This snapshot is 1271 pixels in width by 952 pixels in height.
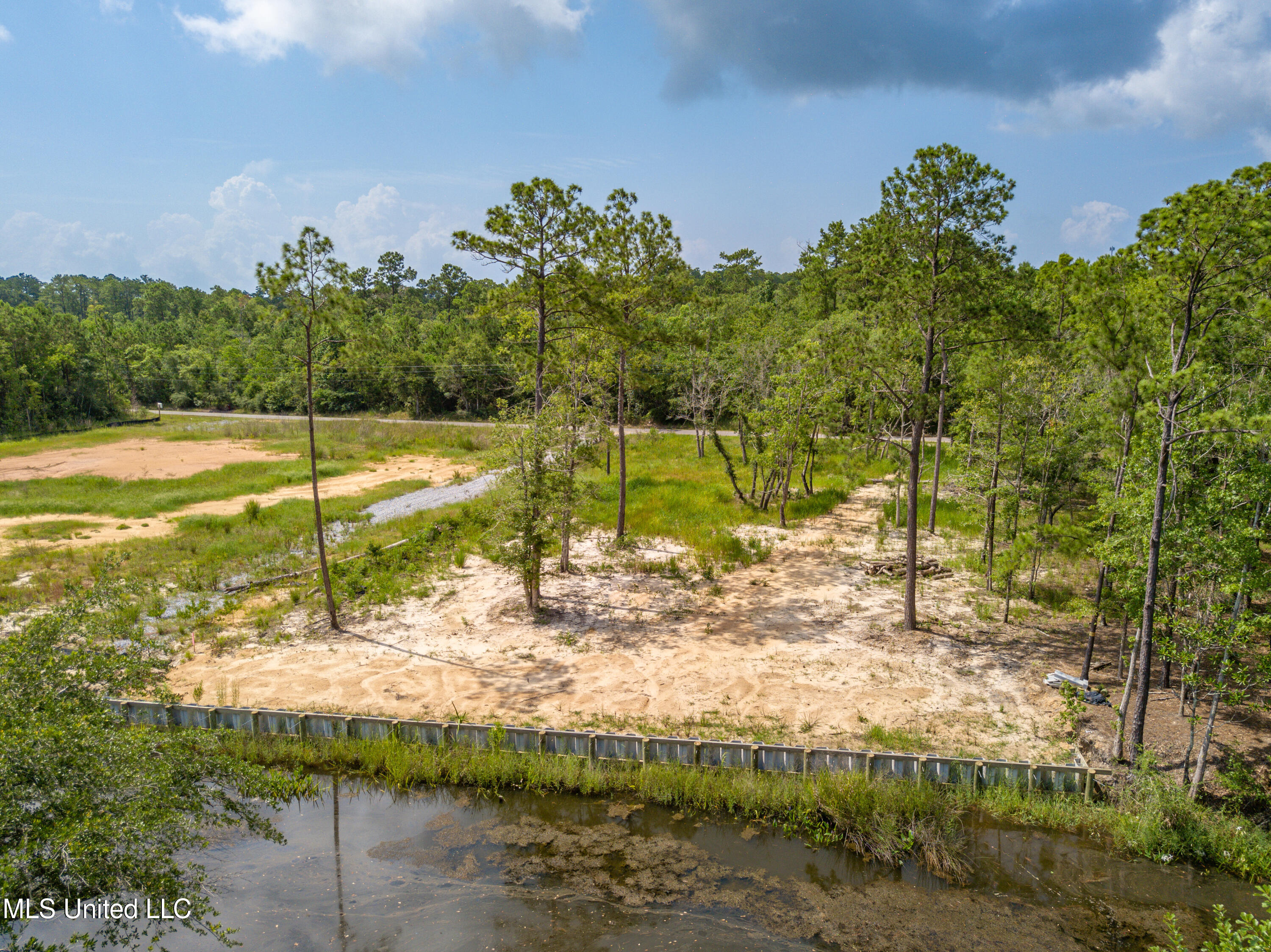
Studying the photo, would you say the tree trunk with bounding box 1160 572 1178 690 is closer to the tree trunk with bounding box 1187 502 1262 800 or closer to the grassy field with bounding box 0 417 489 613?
the tree trunk with bounding box 1187 502 1262 800

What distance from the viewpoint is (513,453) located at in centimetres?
1703

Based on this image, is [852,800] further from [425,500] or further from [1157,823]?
[425,500]

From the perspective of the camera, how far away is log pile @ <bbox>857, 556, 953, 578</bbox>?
2041 cm

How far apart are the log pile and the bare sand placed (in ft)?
1.33

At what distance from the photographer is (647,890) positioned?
895 cm

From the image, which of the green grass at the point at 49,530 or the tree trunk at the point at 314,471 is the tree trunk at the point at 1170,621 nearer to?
the tree trunk at the point at 314,471

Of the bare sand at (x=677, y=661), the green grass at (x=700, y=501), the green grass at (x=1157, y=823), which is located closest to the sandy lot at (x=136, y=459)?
the green grass at (x=700, y=501)

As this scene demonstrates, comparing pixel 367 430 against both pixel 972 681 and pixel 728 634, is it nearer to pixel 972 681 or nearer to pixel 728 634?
pixel 728 634

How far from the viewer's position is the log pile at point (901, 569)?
2041 cm

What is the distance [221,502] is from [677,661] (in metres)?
28.1

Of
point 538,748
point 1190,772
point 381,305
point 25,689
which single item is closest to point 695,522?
point 538,748

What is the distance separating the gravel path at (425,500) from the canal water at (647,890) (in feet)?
62.5

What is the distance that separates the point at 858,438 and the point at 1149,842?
11386 millimetres

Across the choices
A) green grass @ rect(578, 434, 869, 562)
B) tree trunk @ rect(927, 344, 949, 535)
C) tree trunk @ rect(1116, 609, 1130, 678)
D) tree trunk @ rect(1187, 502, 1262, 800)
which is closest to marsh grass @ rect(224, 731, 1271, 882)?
tree trunk @ rect(1187, 502, 1262, 800)
